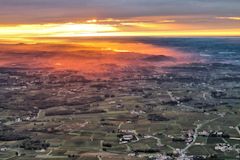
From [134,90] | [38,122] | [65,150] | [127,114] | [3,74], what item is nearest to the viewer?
[65,150]

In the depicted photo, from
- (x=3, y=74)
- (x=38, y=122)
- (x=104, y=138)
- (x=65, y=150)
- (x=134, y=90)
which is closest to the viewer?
(x=65, y=150)

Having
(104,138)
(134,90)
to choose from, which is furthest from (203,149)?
(134,90)

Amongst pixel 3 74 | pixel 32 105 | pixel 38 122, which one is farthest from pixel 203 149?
pixel 3 74

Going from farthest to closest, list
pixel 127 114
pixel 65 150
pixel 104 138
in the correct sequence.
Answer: pixel 127 114, pixel 104 138, pixel 65 150

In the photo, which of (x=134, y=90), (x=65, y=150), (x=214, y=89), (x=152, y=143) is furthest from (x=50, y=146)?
(x=214, y=89)

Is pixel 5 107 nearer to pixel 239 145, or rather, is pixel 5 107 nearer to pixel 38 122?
pixel 38 122

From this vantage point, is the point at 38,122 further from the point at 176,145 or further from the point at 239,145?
the point at 239,145

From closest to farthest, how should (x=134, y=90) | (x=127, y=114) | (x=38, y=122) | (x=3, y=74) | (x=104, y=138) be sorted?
(x=104, y=138), (x=38, y=122), (x=127, y=114), (x=134, y=90), (x=3, y=74)

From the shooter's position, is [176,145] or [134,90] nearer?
[176,145]

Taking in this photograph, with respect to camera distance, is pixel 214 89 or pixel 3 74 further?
pixel 3 74
